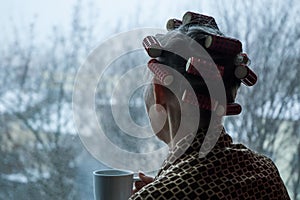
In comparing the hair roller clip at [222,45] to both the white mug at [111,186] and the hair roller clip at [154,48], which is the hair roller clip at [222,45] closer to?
→ the hair roller clip at [154,48]

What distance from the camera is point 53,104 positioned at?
3.86ft

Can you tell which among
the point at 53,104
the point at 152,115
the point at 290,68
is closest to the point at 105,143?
the point at 53,104

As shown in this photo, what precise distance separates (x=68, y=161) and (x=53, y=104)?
0.15m

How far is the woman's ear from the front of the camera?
2.99ft

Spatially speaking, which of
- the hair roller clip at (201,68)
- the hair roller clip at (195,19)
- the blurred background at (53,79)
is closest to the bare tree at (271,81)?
the blurred background at (53,79)

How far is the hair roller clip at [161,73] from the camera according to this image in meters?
0.87

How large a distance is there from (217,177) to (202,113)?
5.1 inches

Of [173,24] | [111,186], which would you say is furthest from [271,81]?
[111,186]

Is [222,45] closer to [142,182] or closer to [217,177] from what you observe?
[217,177]

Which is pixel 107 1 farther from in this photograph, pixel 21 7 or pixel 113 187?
pixel 113 187

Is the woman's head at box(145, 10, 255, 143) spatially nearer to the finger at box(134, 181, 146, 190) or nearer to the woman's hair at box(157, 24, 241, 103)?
the woman's hair at box(157, 24, 241, 103)

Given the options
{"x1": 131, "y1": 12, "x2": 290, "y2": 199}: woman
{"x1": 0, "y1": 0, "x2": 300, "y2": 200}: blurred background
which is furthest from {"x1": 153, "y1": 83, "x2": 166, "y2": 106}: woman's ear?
{"x1": 0, "y1": 0, "x2": 300, "y2": 200}: blurred background

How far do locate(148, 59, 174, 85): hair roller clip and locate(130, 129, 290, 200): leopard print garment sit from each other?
120 millimetres

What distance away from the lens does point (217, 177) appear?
0.83m
